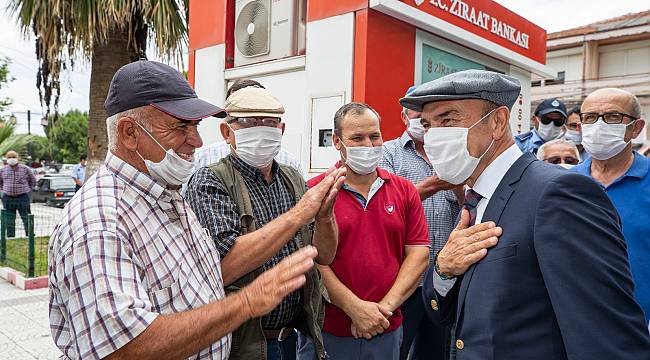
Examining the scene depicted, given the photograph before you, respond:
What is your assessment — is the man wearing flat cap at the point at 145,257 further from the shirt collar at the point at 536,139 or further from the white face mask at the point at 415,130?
the shirt collar at the point at 536,139

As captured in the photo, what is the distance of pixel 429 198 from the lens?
326cm

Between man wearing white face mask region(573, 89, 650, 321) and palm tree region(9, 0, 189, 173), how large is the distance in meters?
6.42

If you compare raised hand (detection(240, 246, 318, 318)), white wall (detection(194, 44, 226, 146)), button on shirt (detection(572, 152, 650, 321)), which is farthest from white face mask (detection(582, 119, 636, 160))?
white wall (detection(194, 44, 226, 146))

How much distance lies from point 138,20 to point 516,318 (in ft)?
24.9

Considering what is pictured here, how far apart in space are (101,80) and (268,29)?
375 centimetres

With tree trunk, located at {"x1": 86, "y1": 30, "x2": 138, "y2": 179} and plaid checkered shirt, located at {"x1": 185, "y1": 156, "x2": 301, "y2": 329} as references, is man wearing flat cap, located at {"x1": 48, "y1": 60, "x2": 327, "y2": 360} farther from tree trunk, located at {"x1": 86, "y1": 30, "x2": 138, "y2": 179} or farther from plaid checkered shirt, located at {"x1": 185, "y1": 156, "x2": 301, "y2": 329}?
tree trunk, located at {"x1": 86, "y1": 30, "x2": 138, "y2": 179}

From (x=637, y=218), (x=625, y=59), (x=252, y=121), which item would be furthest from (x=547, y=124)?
(x=625, y=59)

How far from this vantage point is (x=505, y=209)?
58.7 inches

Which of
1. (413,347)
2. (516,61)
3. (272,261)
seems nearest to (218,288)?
(272,261)

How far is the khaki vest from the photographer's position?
2129 mm

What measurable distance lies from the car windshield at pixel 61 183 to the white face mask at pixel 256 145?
1917 centimetres

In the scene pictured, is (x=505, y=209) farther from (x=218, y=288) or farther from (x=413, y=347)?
(x=413, y=347)

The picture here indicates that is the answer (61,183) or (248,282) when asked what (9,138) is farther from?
(61,183)

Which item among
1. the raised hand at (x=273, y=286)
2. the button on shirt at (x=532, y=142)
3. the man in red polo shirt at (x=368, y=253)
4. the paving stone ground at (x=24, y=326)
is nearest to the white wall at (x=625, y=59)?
the button on shirt at (x=532, y=142)
